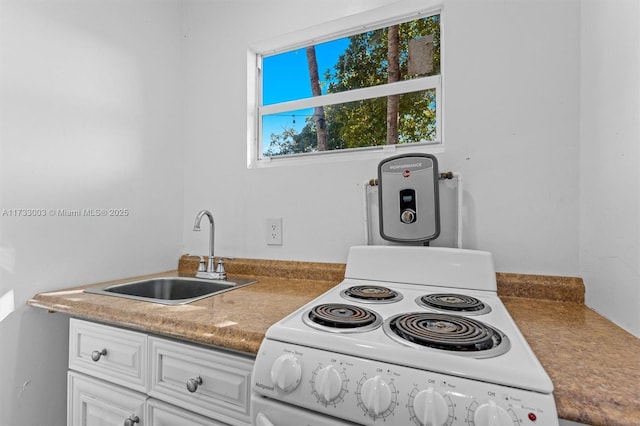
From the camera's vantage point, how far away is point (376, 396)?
1.94 feet

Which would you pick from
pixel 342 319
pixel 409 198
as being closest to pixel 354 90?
pixel 409 198

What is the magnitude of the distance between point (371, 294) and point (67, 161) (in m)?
1.30

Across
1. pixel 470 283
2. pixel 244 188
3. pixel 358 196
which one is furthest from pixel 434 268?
pixel 244 188

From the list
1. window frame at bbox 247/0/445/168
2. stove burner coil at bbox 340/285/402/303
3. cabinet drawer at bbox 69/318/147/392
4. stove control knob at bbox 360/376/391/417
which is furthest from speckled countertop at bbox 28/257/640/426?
window frame at bbox 247/0/445/168

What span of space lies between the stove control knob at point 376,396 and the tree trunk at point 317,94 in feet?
3.93

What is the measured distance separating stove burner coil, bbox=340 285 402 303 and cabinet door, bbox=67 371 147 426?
70cm

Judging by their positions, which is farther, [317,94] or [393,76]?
[317,94]

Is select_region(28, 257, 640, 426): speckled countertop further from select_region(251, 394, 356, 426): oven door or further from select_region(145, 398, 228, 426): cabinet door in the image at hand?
select_region(145, 398, 228, 426): cabinet door

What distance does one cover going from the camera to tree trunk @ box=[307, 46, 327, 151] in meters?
1.62

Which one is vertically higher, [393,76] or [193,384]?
[393,76]

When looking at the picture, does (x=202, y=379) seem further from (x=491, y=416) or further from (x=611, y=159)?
(x=611, y=159)

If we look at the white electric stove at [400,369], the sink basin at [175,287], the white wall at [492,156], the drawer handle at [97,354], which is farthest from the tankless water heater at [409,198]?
the drawer handle at [97,354]

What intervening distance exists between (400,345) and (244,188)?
48.4 inches

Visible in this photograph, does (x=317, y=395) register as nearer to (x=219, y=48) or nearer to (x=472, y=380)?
(x=472, y=380)
